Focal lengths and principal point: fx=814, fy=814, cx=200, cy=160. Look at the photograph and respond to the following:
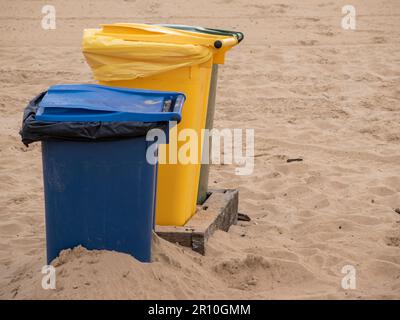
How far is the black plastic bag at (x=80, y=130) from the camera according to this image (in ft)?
11.1

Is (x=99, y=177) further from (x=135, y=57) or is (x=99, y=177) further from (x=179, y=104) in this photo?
(x=135, y=57)

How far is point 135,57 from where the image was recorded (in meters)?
4.05

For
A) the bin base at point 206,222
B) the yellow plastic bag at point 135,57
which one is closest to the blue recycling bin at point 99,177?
the yellow plastic bag at point 135,57

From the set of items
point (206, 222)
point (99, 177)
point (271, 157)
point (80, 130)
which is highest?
point (80, 130)

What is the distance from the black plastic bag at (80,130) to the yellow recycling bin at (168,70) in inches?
28.0

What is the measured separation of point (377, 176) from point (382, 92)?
2413mm

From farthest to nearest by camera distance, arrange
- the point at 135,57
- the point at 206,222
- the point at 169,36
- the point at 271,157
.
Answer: the point at 271,157, the point at 206,222, the point at 169,36, the point at 135,57

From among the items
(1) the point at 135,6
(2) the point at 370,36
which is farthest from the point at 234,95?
(1) the point at 135,6

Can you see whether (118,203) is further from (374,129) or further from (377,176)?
(374,129)

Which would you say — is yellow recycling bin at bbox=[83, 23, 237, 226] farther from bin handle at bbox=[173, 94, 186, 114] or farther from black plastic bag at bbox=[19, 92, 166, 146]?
black plastic bag at bbox=[19, 92, 166, 146]

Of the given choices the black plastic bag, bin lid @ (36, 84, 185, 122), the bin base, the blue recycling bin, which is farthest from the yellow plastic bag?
the bin base

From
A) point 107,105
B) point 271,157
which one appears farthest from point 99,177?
point 271,157

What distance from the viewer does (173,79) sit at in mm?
4145

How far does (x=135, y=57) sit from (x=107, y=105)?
0.55 m
